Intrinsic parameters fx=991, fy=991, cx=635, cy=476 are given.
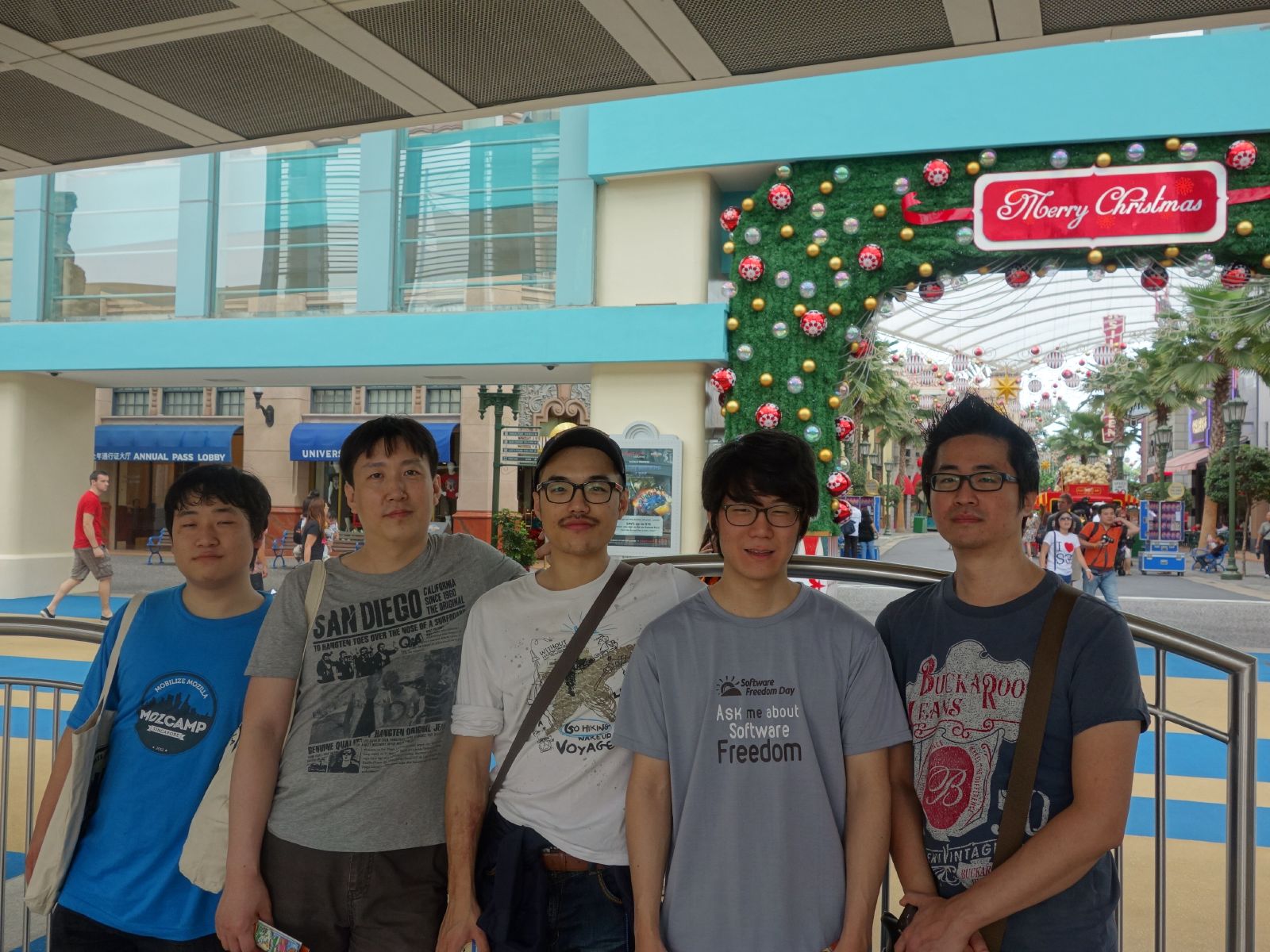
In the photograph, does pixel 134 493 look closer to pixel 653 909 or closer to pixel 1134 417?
pixel 653 909

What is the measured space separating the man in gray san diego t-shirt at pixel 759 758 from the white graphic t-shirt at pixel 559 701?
12cm

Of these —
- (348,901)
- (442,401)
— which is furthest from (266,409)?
(348,901)

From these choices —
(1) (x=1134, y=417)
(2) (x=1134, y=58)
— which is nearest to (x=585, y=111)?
(2) (x=1134, y=58)

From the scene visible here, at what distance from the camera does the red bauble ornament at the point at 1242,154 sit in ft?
34.0

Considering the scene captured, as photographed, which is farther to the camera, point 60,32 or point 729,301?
point 729,301

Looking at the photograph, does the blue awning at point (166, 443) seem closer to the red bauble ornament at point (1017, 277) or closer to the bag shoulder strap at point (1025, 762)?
the red bauble ornament at point (1017, 277)

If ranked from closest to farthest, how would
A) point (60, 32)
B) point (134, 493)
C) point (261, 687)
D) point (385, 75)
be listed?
point (261, 687)
point (60, 32)
point (385, 75)
point (134, 493)

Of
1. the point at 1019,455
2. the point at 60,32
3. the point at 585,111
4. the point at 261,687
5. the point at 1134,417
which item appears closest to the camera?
the point at 1019,455

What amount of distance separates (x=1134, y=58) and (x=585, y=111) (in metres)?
6.42

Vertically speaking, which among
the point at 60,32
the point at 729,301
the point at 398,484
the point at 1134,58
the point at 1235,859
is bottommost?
the point at 1235,859

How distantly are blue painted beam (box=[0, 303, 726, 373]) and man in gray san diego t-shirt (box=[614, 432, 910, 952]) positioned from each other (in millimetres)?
9975

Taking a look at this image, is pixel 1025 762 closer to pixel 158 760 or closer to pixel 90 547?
pixel 158 760

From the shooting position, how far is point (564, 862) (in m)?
2.08

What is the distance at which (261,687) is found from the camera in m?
2.23
